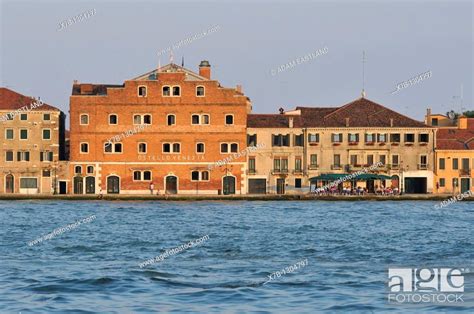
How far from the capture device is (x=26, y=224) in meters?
41.8

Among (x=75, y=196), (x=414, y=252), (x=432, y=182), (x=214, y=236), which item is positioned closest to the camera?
(x=414, y=252)

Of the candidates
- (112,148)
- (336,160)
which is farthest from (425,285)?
(336,160)

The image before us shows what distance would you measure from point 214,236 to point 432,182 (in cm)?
3847

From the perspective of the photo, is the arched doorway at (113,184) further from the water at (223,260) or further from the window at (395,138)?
the water at (223,260)

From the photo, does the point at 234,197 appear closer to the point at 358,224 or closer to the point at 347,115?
the point at 347,115

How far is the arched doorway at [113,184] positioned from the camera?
69.9 m

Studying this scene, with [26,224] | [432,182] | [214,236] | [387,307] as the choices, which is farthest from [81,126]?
[387,307]

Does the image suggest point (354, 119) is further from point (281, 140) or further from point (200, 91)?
point (200, 91)

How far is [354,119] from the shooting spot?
235 ft

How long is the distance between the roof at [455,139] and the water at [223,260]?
73.9 ft

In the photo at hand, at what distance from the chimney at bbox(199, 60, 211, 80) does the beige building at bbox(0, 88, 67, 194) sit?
386 inches

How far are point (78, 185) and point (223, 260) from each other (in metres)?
43.8

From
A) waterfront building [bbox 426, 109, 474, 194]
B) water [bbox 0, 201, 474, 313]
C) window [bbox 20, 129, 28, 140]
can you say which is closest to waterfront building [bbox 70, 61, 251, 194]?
window [bbox 20, 129, 28, 140]

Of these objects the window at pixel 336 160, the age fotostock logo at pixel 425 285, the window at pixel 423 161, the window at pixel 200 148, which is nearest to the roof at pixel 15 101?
the window at pixel 200 148
